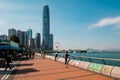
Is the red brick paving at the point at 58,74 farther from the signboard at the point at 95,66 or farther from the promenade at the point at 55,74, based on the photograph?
the signboard at the point at 95,66

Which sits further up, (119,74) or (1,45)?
(1,45)

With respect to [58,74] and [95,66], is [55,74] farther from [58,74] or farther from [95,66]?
[95,66]

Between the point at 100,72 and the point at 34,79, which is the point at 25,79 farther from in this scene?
the point at 100,72

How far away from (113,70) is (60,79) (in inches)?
156

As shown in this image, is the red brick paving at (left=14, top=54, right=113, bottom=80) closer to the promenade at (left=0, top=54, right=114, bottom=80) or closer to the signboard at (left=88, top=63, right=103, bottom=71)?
the promenade at (left=0, top=54, right=114, bottom=80)

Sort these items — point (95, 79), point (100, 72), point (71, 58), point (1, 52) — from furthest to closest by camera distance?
point (1, 52)
point (71, 58)
point (100, 72)
point (95, 79)

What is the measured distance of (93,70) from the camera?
19.8 metres

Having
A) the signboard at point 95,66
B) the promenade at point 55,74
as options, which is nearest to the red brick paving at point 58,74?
the promenade at point 55,74

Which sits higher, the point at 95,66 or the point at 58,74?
the point at 95,66

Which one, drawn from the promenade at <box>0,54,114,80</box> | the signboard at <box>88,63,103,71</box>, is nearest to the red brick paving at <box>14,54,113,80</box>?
the promenade at <box>0,54,114,80</box>

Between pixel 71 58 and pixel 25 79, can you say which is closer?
pixel 25 79

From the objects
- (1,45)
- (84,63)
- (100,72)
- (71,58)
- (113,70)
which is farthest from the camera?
(1,45)

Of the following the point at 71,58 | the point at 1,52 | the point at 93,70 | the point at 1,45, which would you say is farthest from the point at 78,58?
the point at 1,52

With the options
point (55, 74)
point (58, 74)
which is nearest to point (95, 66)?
point (58, 74)
